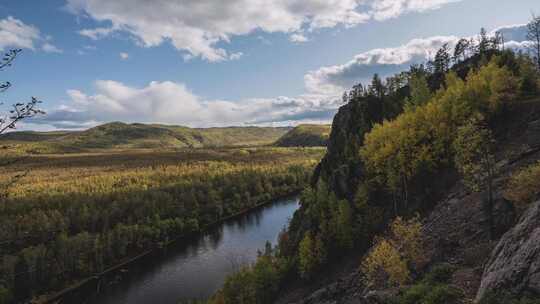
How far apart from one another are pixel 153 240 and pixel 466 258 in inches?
3595

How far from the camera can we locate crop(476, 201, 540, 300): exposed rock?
586 inches

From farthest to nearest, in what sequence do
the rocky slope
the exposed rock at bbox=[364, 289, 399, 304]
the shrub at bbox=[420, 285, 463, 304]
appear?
the exposed rock at bbox=[364, 289, 399, 304] → the shrub at bbox=[420, 285, 463, 304] → the rocky slope

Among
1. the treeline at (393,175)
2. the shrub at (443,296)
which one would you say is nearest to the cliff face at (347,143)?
the treeline at (393,175)

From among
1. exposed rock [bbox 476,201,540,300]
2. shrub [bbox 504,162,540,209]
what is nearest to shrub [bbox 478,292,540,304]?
exposed rock [bbox 476,201,540,300]

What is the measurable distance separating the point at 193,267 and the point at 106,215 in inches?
1593

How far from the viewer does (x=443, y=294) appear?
1800cm

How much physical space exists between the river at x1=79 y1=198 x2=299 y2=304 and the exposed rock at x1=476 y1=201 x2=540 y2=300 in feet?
194

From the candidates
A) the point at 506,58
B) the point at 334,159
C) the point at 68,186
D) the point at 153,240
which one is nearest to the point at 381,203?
the point at 334,159

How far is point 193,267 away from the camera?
261ft

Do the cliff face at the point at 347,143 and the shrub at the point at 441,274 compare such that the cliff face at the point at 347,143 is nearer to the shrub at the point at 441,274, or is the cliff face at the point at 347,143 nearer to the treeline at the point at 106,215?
the shrub at the point at 441,274

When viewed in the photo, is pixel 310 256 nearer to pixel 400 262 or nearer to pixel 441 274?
pixel 400 262

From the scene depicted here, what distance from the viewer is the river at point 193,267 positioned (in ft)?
219

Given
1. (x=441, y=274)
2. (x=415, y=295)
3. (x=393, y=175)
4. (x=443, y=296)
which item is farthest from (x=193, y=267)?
(x=443, y=296)

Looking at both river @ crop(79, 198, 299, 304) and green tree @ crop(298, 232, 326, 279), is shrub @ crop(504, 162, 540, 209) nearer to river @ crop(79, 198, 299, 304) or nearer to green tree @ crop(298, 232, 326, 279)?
green tree @ crop(298, 232, 326, 279)
